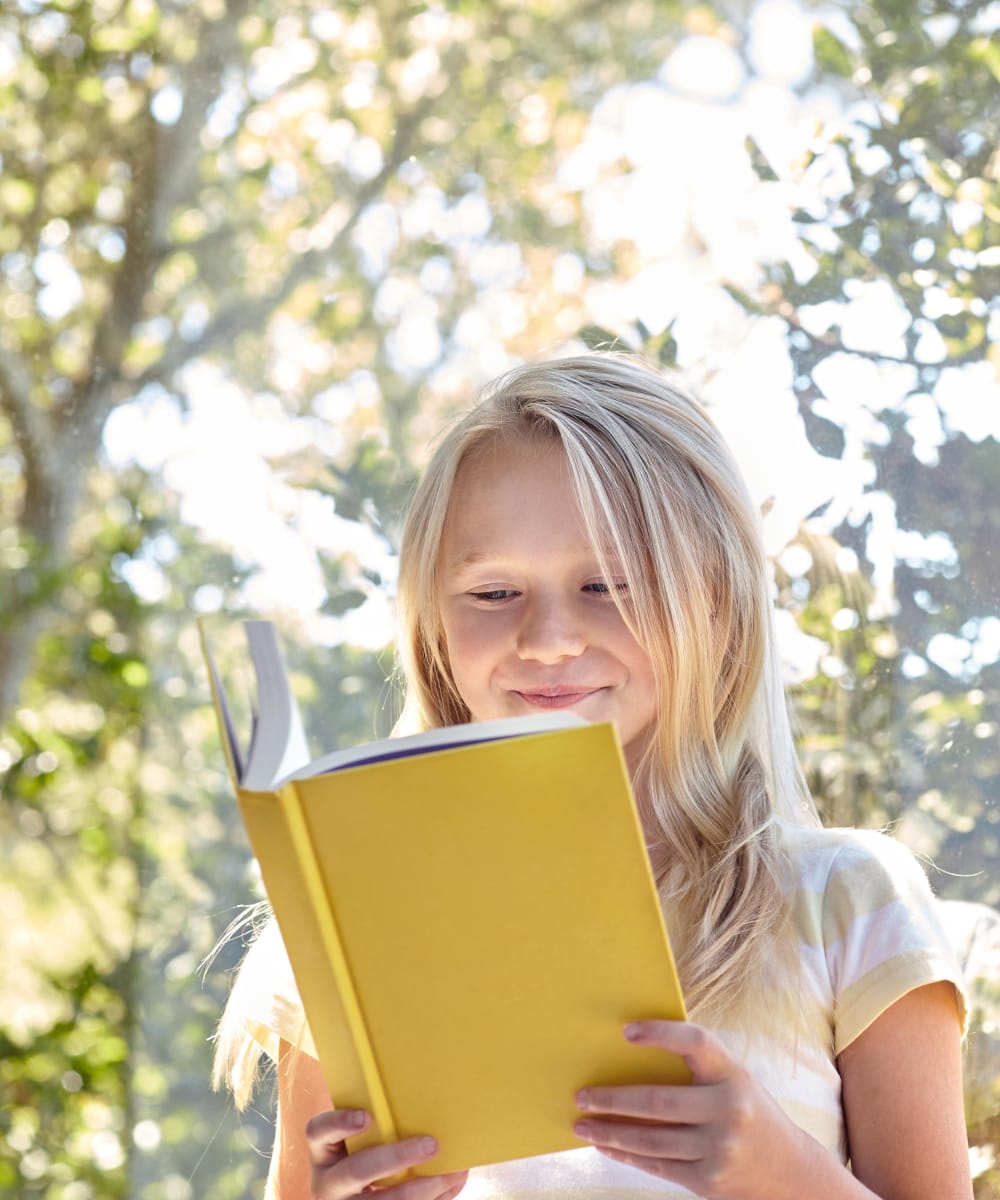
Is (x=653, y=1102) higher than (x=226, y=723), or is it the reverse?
(x=226, y=723)

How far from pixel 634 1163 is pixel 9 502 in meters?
1.53

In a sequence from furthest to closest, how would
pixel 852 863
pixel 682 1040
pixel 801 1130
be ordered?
pixel 852 863 < pixel 801 1130 < pixel 682 1040

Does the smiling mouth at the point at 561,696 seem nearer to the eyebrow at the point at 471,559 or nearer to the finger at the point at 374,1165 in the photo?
the eyebrow at the point at 471,559

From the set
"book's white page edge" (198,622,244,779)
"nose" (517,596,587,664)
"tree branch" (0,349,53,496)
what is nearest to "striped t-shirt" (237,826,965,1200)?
"nose" (517,596,587,664)

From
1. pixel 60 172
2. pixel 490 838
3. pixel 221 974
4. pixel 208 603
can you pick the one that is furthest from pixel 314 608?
pixel 490 838

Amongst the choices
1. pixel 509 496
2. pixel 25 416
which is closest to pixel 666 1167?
pixel 509 496

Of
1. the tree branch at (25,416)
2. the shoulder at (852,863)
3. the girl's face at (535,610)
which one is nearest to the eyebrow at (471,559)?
the girl's face at (535,610)

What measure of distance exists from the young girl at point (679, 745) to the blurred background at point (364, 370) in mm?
→ 243

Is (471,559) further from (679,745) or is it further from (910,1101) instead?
(910,1101)

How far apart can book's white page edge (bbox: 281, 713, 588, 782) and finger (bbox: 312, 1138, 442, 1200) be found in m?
0.25

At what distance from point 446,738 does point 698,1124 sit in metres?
0.30

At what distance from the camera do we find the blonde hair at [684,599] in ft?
4.05

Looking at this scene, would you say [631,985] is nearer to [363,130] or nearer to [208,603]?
[208,603]

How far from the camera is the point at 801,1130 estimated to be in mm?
931
